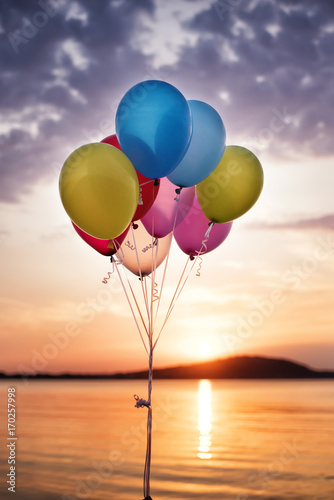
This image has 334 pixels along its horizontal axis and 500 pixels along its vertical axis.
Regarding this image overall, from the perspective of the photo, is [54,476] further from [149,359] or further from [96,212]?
[96,212]

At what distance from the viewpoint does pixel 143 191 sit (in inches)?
228

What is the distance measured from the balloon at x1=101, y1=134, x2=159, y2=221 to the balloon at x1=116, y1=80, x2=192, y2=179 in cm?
27

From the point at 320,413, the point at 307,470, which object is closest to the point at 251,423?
the point at 320,413

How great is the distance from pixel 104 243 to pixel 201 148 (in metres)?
1.44

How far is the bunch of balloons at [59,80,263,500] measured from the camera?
5.20 meters

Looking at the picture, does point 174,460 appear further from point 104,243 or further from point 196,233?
point 104,243

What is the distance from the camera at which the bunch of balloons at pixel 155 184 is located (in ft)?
17.0

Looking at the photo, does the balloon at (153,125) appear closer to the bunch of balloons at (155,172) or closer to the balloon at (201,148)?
the bunch of balloons at (155,172)

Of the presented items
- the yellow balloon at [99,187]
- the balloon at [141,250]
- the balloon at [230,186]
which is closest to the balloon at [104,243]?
the balloon at [141,250]

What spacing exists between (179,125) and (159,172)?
1.63ft

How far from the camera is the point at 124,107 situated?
5.45m

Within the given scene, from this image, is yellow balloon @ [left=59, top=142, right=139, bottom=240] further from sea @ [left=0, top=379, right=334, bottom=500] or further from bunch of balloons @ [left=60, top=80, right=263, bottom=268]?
sea @ [left=0, top=379, right=334, bottom=500]

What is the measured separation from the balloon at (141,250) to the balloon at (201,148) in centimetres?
84

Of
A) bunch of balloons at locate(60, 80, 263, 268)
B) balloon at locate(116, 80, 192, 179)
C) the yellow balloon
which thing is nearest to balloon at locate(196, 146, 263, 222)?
bunch of balloons at locate(60, 80, 263, 268)
